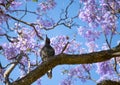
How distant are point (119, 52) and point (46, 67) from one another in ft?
4.55

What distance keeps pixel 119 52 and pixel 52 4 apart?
10.6 metres

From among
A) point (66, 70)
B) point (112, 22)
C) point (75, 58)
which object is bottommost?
point (66, 70)

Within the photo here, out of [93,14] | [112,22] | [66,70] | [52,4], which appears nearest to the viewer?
[66,70]

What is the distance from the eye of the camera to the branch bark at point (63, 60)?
602cm

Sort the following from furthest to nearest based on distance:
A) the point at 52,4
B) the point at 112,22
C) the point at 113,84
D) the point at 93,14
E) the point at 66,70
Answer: the point at 52,4, the point at 93,14, the point at 112,22, the point at 66,70, the point at 113,84

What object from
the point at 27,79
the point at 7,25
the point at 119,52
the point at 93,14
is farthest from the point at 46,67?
the point at 93,14

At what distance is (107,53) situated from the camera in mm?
6062

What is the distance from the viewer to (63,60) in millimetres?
6086

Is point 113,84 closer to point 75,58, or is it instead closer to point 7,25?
point 75,58

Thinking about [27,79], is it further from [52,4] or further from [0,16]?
[52,4]

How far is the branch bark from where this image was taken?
602 cm

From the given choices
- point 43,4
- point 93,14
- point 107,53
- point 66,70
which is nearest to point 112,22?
point 93,14

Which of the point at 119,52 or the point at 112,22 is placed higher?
the point at 119,52

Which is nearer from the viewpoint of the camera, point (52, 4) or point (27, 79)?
point (27, 79)
